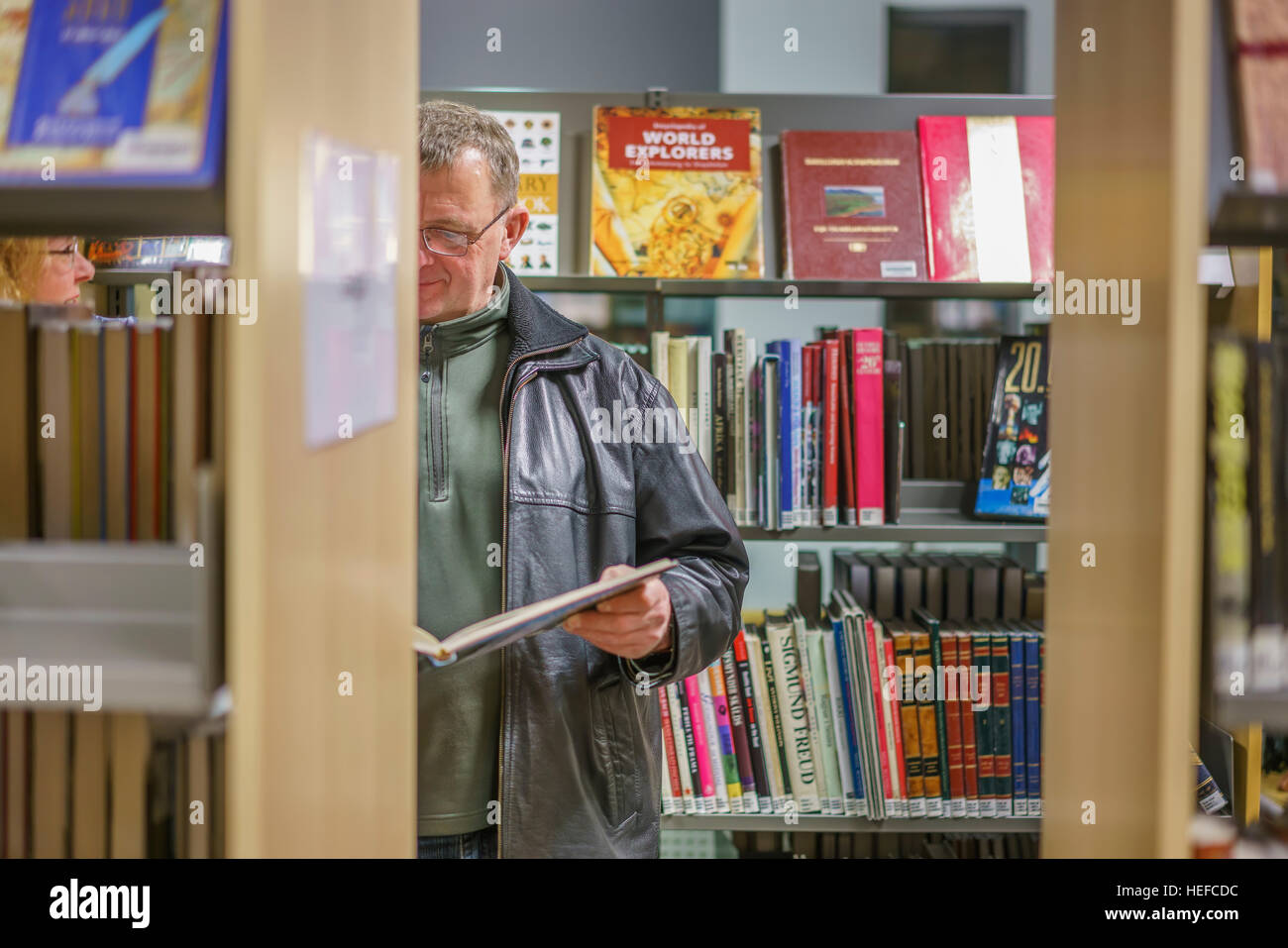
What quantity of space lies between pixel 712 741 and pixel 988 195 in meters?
1.37

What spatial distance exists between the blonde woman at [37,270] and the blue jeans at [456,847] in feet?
2.89

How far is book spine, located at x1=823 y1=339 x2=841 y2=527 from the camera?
85.0 inches

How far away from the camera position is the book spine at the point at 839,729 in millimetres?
2174

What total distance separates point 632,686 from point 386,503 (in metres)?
0.57

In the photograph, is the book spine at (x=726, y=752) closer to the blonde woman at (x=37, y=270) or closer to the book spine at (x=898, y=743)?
the book spine at (x=898, y=743)

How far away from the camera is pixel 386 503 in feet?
3.22

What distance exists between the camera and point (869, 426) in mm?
2168

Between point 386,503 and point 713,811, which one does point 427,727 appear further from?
point 713,811

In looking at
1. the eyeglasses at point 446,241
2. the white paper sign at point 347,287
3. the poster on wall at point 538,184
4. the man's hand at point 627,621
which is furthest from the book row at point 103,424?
the poster on wall at point 538,184

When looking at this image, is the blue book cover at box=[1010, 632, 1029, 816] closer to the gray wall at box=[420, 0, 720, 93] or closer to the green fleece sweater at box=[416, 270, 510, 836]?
the green fleece sweater at box=[416, 270, 510, 836]

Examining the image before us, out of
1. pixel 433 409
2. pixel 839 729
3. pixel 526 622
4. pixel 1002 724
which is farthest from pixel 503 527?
pixel 1002 724

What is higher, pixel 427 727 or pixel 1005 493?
pixel 1005 493

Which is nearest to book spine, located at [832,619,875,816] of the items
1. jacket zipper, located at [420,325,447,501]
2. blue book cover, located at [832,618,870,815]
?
blue book cover, located at [832,618,870,815]
